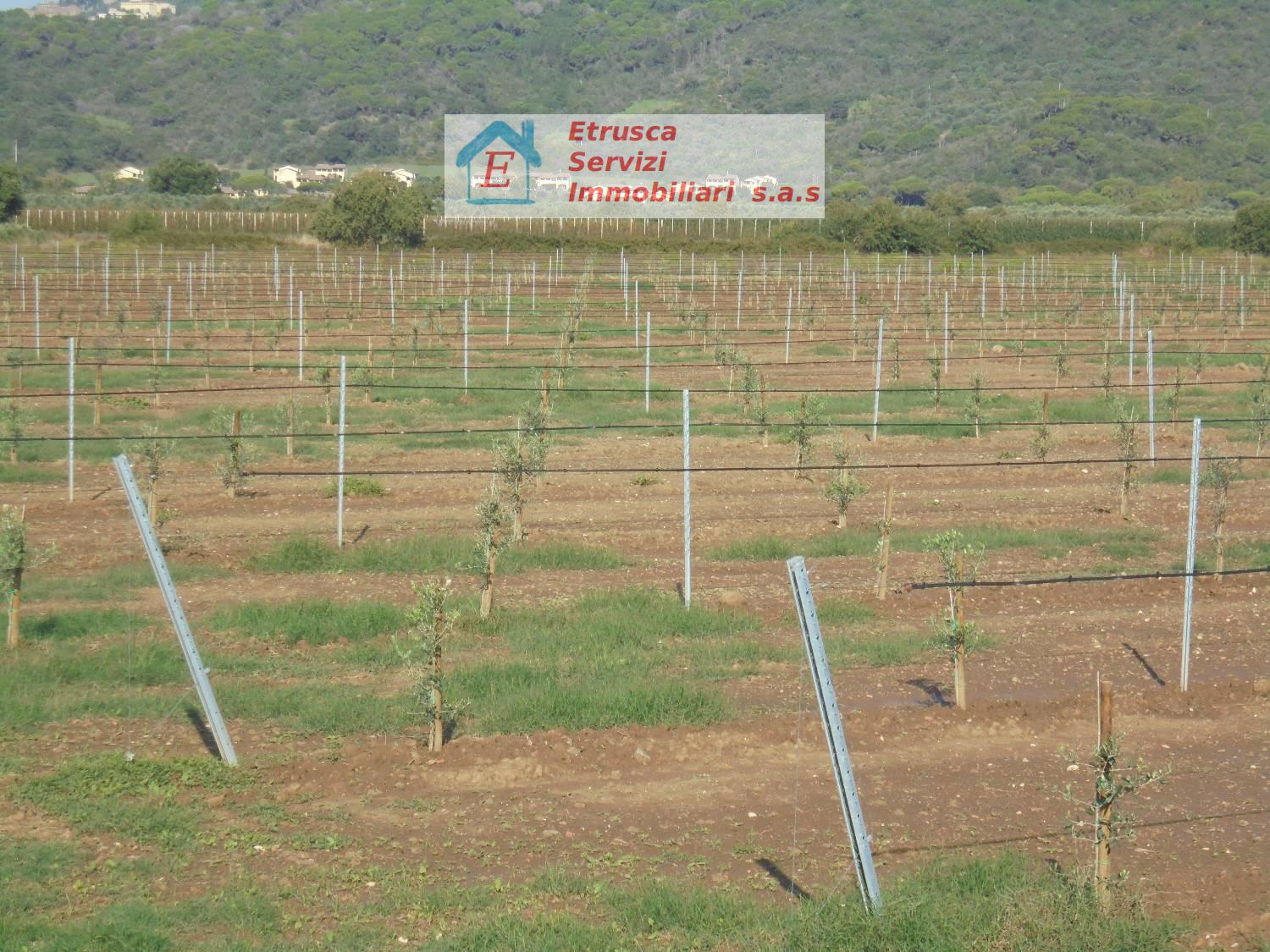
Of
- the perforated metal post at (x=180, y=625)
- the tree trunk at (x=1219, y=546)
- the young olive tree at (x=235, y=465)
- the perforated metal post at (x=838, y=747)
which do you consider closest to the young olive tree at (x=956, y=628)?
the perforated metal post at (x=838, y=747)

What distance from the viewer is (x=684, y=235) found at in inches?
2552

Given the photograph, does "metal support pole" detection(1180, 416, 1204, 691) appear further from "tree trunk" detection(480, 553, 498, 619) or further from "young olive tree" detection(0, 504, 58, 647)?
"young olive tree" detection(0, 504, 58, 647)

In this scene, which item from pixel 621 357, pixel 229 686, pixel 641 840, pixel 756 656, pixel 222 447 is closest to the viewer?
pixel 641 840

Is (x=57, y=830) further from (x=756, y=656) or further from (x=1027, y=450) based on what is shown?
(x=1027, y=450)

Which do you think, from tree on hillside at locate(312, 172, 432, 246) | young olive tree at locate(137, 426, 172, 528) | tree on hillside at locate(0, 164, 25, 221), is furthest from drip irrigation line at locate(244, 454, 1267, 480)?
tree on hillside at locate(0, 164, 25, 221)

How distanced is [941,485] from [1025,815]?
399 inches

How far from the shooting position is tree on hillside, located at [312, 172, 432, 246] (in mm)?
57375

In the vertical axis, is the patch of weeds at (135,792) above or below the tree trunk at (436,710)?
below

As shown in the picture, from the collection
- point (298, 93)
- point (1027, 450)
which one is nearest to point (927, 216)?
point (1027, 450)

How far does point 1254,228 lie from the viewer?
200 feet

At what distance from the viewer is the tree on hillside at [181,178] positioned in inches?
3364

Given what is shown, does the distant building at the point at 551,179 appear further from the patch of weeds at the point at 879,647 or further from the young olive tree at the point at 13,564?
the patch of weeds at the point at 879,647

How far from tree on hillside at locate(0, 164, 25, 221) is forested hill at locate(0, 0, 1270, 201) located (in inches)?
2845

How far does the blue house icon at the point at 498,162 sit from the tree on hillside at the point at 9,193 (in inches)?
1156
